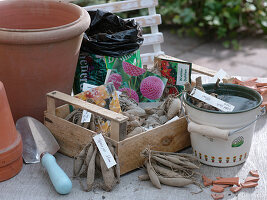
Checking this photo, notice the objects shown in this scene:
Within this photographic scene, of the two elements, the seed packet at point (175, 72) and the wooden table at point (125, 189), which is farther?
the seed packet at point (175, 72)

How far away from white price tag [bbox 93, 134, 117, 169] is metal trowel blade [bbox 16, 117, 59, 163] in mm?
299

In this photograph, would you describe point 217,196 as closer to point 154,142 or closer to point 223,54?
point 154,142

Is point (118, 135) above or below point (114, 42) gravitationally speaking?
below

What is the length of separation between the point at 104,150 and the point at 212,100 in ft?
1.64

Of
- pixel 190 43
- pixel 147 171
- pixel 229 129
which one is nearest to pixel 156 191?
pixel 147 171

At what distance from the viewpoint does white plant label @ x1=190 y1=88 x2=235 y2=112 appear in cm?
195

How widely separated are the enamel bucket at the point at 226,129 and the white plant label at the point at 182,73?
383 mm

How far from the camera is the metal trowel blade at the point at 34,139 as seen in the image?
82.7 inches

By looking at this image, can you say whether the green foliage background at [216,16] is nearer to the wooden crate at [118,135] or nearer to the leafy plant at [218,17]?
the leafy plant at [218,17]

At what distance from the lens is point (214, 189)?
6.23 ft

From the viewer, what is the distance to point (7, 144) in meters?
1.93

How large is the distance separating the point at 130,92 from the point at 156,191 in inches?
28.3

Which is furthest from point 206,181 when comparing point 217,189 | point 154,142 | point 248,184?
point 154,142

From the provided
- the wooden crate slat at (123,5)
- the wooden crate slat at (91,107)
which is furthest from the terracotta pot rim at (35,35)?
the wooden crate slat at (123,5)
